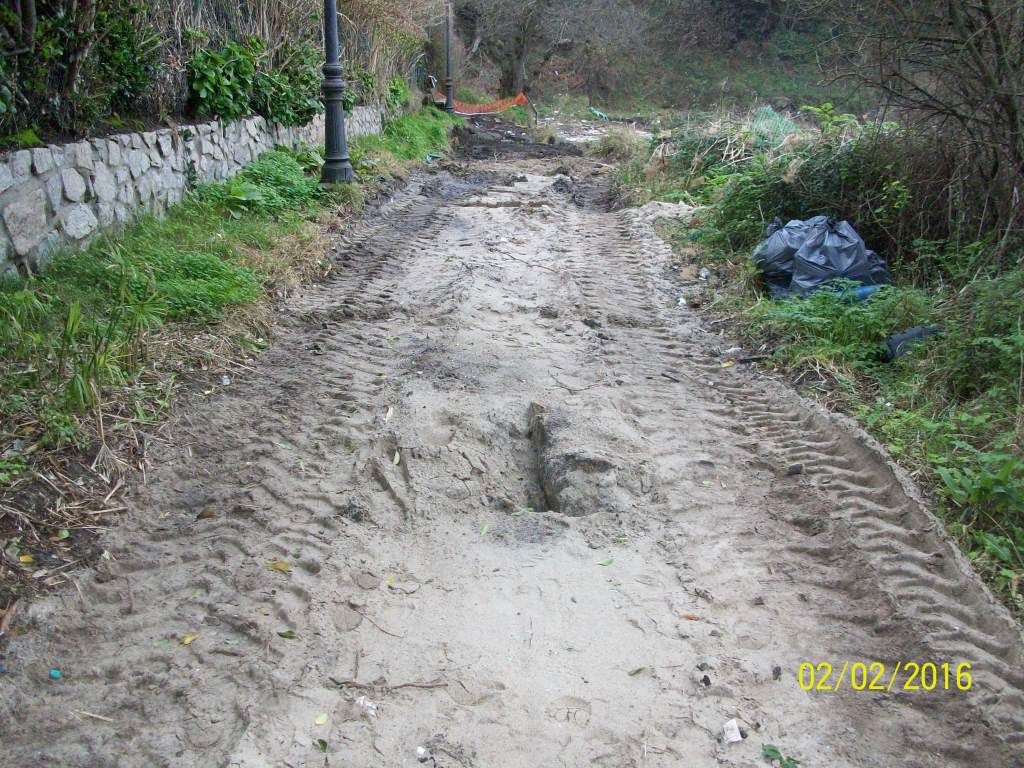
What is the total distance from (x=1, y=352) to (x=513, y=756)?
3.43m

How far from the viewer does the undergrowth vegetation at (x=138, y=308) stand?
3963 mm

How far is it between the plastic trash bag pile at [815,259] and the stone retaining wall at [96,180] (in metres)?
5.31

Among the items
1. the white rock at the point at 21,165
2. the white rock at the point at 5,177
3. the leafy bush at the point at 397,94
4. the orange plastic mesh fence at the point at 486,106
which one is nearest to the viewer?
the white rock at the point at 5,177

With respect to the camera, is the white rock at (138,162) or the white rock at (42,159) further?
the white rock at (138,162)

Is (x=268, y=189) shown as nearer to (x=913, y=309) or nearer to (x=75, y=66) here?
(x=75, y=66)

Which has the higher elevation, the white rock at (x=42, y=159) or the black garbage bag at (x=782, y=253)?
the white rock at (x=42, y=159)

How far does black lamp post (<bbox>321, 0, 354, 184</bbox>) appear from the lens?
9227mm

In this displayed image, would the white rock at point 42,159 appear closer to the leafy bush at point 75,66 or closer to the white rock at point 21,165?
the white rock at point 21,165

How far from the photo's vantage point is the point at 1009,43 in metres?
5.38

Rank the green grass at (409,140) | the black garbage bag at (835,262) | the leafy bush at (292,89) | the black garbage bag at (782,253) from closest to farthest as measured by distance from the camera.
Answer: the black garbage bag at (835,262), the black garbage bag at (782,253), the leafy bush at (292,89), the green grass at (409,140)

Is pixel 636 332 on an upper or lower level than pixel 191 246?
lower

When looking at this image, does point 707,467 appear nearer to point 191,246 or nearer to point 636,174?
point 191,246

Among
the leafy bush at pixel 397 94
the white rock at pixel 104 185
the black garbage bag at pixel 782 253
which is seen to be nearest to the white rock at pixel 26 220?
the white rock at pixel 104 185

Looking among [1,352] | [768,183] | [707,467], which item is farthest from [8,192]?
[768,183]
